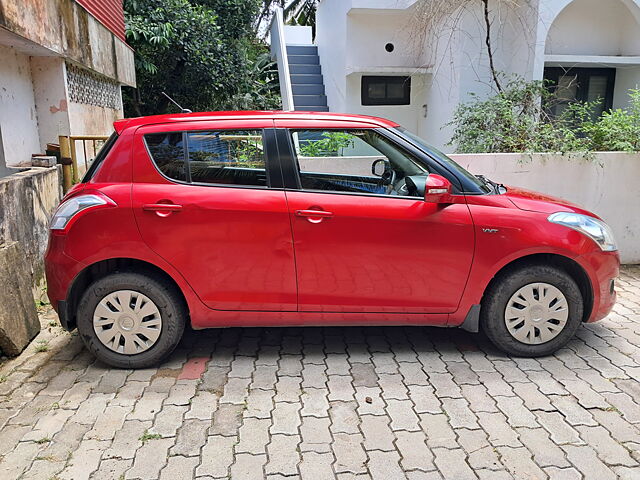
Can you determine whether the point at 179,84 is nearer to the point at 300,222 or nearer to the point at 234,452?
the point at 300,222

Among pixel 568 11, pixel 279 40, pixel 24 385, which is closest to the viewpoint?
pixel 24 385

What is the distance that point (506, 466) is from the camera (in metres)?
2.63

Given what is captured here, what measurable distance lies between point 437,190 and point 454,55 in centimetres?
671

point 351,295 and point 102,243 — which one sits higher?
point 102,243

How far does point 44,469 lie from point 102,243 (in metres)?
1.39

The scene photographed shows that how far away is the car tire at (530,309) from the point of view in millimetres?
3629

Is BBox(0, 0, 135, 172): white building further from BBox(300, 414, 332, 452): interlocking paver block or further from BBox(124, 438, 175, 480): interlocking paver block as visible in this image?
BBox(300, 414, 332, 452): interlocking paver block

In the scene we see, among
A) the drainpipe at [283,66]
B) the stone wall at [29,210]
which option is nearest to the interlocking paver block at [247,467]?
the stone wall at [29,210]

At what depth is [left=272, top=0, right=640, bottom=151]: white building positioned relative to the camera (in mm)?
8883

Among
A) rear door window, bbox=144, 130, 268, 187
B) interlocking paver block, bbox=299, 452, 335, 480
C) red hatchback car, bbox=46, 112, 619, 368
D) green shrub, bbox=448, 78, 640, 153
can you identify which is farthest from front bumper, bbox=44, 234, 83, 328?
green shrub, bbox=448, 78, 640, 153

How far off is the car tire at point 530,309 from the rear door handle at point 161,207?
222 centimetres

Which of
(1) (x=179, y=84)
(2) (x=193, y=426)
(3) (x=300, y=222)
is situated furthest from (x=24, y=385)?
(1) (x=179, y=84)

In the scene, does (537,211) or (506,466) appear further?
(537,211)

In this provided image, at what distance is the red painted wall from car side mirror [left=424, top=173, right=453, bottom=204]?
260 inches
